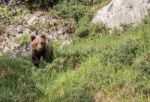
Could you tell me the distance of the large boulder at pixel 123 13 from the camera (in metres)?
12.0

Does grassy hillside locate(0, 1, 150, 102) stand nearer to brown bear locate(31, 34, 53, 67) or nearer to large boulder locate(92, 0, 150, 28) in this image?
brown bear locate(31, 34, 53, 67)

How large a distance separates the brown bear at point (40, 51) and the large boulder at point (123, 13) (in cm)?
221

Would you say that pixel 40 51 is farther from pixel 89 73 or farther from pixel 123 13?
pixel 123 13

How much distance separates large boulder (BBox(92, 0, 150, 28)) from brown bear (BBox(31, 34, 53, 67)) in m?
2.21

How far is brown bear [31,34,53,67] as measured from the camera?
10.7m

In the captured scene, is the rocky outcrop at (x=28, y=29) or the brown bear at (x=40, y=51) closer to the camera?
the brown bear at (x=40, y=51)

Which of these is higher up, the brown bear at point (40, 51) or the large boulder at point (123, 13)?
the large boulder at point (123, 13)

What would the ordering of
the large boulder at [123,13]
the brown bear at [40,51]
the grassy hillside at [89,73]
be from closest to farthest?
the grassy hillside at [89,73] < the brown bear at [40,51] < the large boulder at [123,13]

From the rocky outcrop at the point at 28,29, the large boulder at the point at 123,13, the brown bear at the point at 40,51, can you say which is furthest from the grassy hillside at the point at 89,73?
the rocky outcrop at the point at 28,29

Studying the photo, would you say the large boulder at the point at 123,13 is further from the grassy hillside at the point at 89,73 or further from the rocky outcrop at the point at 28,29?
the rocky outcrop at the point at 28,29

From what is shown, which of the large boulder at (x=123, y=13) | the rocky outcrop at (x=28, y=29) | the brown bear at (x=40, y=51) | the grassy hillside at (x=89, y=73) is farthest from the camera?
the large boulder at (x=123, y=13)

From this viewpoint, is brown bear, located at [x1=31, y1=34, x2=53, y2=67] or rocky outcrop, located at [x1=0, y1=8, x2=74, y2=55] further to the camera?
rocky outcrop, located at [x1=0, y1=8, x2=74, y2=55]

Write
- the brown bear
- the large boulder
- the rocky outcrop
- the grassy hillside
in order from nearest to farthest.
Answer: the grassy hillside → the brown bear → the rocky outcrop → the large boulder

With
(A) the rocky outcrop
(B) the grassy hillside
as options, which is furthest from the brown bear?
(A) the rocky outcrop
